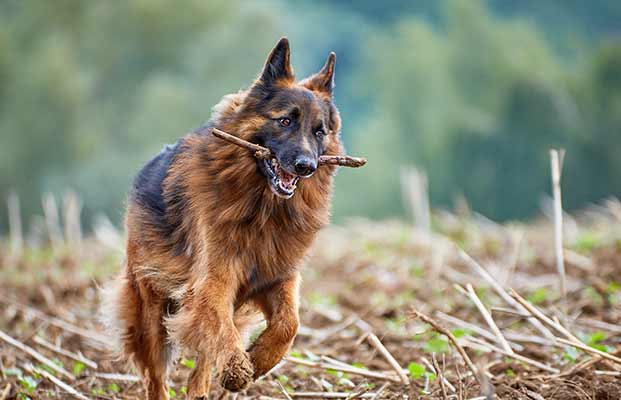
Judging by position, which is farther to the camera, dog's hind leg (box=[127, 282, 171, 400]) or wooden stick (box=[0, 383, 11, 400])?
dog's hind leg (box=[127, 282, 171, 400])

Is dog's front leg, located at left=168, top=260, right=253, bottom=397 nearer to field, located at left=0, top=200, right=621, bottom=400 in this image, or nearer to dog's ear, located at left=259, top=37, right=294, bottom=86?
field, located at left=0, top=200, right=621, bottom=400

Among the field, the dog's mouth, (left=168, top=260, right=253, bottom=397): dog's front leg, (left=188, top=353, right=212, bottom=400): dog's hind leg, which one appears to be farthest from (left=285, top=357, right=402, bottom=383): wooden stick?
the dog's mouth

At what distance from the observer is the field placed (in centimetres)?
550

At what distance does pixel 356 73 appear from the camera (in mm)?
35719

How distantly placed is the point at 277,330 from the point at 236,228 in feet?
2.56

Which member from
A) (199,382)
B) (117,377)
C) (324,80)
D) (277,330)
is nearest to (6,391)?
(117,377)

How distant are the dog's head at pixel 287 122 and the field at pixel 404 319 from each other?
38.3 inches

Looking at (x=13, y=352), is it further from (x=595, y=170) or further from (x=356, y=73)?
(x=356, y=73)

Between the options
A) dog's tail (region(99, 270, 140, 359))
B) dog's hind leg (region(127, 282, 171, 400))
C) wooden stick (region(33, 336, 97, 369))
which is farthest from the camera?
wooden stick (region(33, 336, 97, 369))

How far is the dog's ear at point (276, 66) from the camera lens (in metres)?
5.78

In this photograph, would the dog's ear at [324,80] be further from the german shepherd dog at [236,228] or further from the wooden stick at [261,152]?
the wooden stick at [261,152]

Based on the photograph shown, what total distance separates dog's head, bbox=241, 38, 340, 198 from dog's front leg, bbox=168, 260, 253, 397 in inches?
30.0

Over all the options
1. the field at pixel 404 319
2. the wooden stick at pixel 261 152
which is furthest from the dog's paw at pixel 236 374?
the wooden stick at pixel 261 152

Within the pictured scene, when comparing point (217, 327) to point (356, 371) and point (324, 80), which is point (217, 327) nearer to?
point (356, 371)
